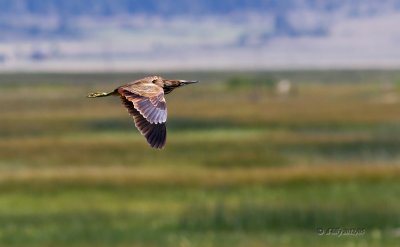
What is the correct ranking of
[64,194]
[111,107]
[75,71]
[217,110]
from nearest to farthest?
1. [64,194]
2. [217,110]
3. [111,107]
4. [75,71]

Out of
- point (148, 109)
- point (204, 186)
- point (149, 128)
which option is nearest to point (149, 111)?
point (148, 109)

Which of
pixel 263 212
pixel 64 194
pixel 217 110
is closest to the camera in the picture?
pixel 263 212

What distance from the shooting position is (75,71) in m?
182

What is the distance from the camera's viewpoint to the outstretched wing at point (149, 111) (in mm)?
9156

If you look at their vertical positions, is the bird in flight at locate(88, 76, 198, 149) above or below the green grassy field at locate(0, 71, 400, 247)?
above

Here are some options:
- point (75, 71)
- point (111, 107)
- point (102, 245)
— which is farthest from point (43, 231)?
point (75, 71)

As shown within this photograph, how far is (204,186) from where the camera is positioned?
35.4m

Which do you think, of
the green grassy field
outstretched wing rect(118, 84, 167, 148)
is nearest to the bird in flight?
outstretched wing rect(118, 84, 167, 148)

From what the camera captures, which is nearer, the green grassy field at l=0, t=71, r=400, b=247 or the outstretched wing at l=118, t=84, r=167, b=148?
the outstretched wing at l=118, t=84, r=167, b=148

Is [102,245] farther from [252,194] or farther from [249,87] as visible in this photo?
[249,87]

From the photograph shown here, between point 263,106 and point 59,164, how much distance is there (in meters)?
33.2

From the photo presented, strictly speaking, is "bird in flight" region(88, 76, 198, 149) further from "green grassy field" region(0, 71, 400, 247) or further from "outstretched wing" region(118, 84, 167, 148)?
"green grassy field" region(0, 71, 400, 247)

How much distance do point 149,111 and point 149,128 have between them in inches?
5.0

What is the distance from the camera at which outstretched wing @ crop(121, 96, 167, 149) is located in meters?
9.18
